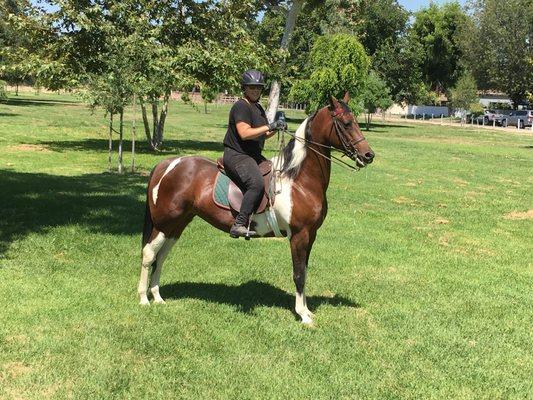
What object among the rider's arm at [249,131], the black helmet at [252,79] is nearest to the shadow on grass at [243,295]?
the rider's arm at [249,131]

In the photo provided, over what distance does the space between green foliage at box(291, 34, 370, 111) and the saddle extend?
34.8m

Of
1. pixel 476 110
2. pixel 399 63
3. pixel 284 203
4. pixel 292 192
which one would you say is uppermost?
pixel 399 63

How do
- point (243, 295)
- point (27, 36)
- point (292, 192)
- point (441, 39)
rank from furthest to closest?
point (441, 39)
point (27, 36)
point (243, 295)
point (292, 192)

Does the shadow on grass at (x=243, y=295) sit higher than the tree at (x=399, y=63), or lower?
lower

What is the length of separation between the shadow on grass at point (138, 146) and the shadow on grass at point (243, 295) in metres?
16.1

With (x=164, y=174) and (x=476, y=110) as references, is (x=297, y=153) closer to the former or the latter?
(x=164, y=174)

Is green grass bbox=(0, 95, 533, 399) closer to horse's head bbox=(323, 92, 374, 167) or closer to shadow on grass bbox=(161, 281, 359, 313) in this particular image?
shadow on grass bbox=(161, 281, 359, 313)

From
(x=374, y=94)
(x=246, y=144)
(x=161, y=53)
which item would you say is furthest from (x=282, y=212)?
(x=374, y=94)

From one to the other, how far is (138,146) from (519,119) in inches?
1835

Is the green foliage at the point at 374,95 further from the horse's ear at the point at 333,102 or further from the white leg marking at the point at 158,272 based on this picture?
the horse's ear at the point at 333,102

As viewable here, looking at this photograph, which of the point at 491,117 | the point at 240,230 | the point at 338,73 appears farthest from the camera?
the point at 491,117

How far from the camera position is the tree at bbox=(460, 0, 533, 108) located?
63438 millimetres

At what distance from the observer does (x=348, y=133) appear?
5.81 metres

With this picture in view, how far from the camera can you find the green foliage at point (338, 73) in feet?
134
